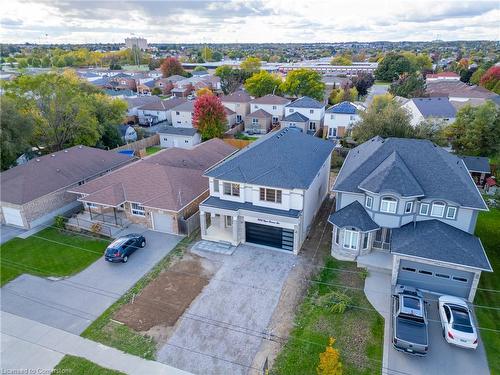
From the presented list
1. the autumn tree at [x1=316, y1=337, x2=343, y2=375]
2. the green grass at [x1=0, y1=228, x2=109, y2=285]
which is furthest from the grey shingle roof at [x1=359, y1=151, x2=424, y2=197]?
the green grass at [x1=0, y1=228, x2=109, y2=285]

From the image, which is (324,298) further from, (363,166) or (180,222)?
(180,222)

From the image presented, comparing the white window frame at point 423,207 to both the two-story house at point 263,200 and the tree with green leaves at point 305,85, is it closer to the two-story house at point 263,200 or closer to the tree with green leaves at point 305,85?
the two-story house at point 263,200

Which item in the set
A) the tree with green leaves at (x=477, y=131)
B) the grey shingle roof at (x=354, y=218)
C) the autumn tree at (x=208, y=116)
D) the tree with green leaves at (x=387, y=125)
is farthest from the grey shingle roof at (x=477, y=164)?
the autumn tree at (x=208, y=116)

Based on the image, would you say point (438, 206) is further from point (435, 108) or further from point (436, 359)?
point (435, 108)

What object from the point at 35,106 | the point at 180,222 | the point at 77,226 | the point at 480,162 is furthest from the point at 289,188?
the point at 35,106

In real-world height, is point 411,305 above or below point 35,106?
below

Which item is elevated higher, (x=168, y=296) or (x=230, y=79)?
(x=230, y=79)

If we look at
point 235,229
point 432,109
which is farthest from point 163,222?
point 432,109
